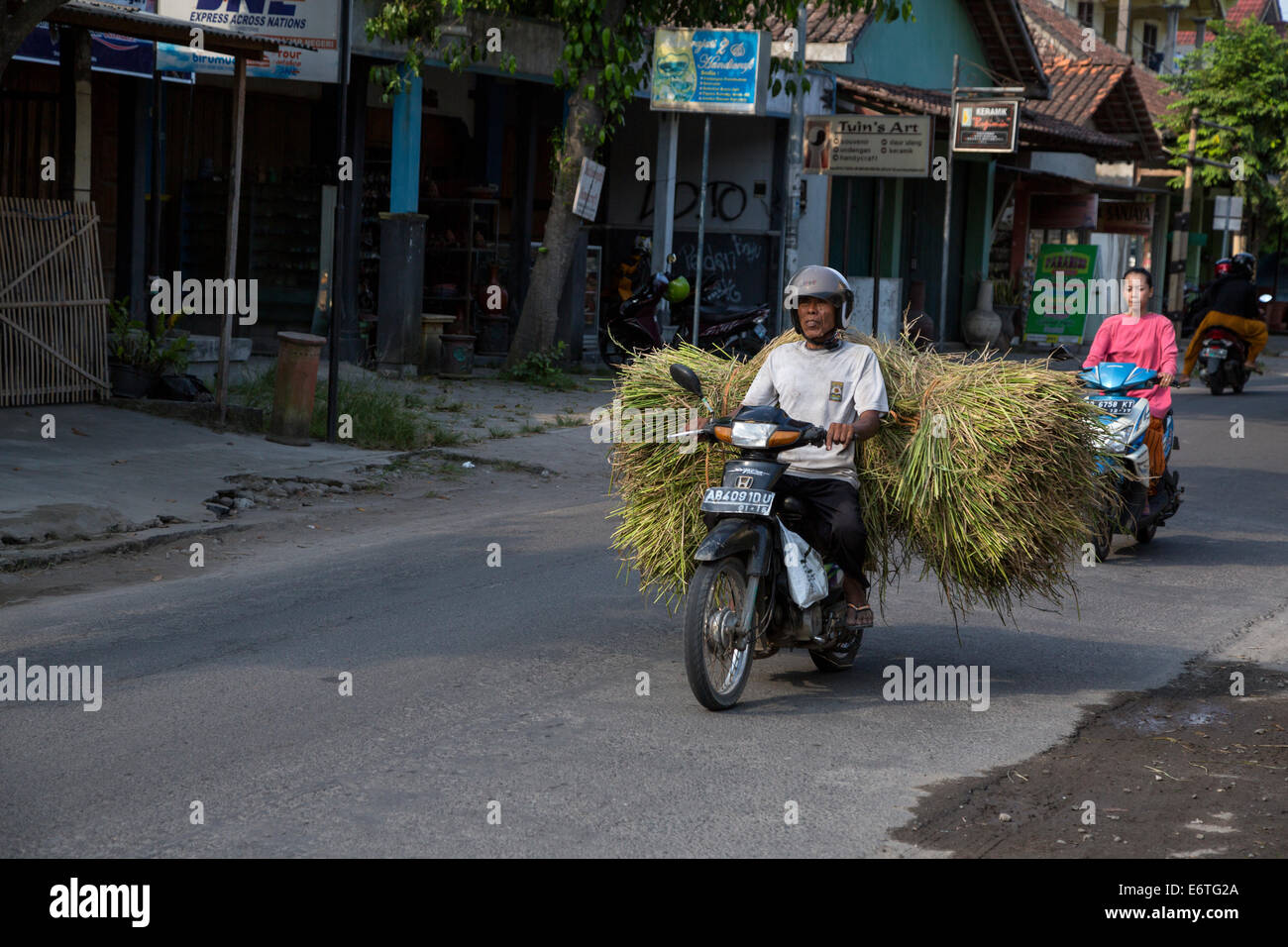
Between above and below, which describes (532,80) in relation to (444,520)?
above

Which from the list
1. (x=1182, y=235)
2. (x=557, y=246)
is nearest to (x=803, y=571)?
(x=557, y=246)

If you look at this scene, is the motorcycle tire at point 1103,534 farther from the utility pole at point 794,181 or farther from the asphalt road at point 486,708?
the utility pole at point 794,181

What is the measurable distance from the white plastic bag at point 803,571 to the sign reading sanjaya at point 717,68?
11525 millimetres

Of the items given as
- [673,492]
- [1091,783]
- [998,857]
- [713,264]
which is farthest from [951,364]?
[713,264]

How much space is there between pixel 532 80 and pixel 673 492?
518 inches

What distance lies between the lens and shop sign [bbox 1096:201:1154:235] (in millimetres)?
34094

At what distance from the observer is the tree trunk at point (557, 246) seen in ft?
54.6

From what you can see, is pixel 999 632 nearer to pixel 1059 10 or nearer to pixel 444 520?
pixel 444 520

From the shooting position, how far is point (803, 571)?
19.3 feet

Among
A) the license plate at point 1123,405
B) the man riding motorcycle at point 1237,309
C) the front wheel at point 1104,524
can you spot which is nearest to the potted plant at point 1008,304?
the man riding motorcycle at point 1237,309

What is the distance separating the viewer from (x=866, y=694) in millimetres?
6277

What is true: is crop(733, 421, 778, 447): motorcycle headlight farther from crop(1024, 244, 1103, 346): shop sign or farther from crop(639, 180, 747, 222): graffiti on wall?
crop(1024, 244, 1103, 346): shop sign

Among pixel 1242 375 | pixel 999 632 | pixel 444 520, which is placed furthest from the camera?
pixel 1242 375

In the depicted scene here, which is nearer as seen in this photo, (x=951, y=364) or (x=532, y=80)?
(x=951, y=364)
